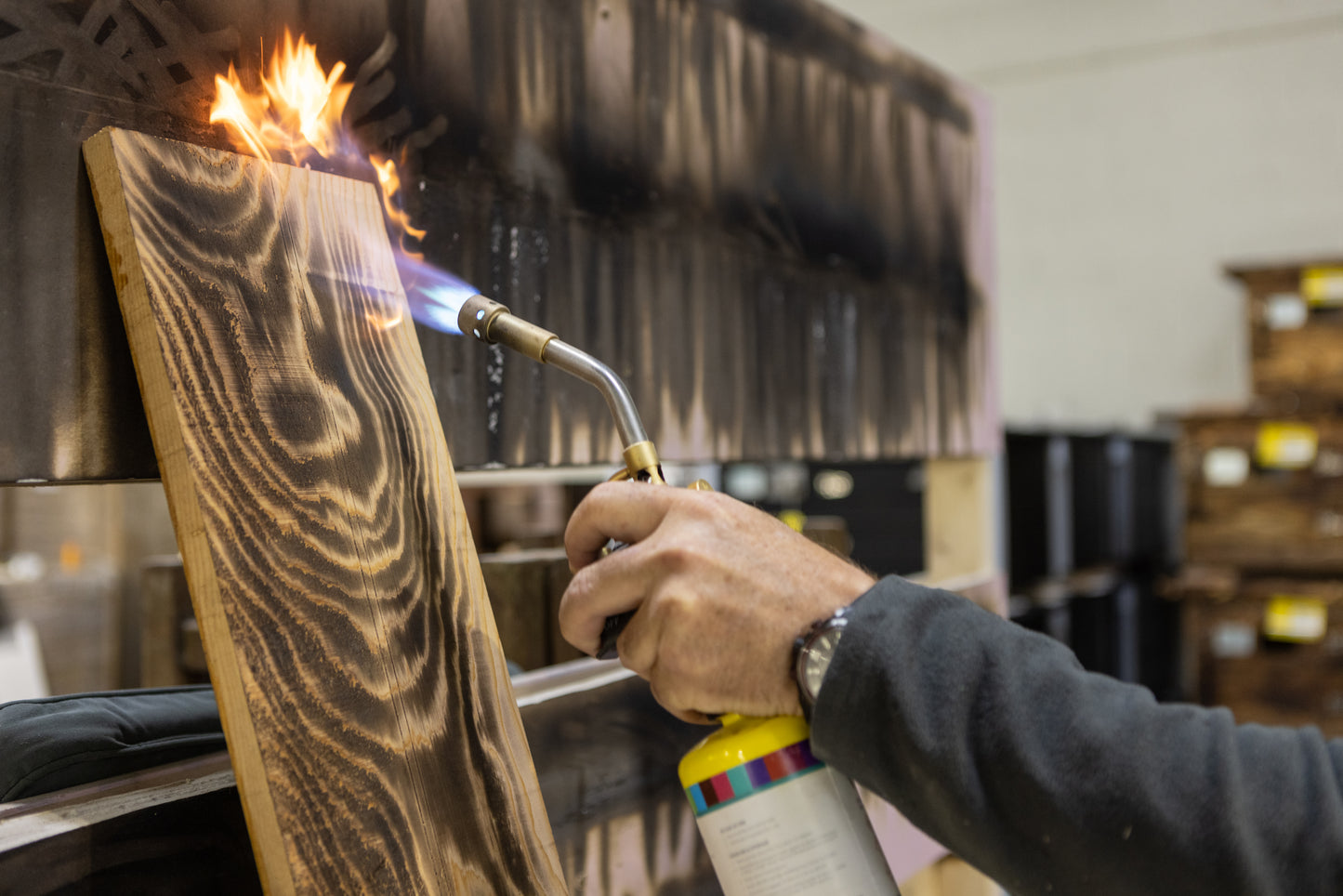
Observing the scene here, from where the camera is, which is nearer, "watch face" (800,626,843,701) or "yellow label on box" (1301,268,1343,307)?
"watch face" (800,626,843,701)

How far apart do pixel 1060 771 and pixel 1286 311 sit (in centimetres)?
314

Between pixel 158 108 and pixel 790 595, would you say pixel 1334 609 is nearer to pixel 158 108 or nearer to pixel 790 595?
pixel 790 595

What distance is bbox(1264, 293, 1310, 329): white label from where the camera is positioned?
3215mm

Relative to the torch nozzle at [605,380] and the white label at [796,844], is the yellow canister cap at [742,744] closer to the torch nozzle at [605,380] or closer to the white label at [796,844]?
the white label at [796,844]

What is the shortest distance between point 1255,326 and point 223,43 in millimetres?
3349

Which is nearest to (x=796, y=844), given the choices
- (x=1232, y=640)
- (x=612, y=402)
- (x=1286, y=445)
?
(x=612, y=402)

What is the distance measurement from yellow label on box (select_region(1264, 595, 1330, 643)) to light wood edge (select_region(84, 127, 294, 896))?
338 cm

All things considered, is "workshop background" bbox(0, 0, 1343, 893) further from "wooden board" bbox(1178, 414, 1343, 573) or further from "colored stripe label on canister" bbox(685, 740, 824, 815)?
"colored stripe label on canister" bbox(685, 740, 824, 815)

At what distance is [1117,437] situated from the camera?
3709mm

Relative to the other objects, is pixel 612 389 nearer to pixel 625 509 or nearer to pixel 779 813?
pixel 625 509

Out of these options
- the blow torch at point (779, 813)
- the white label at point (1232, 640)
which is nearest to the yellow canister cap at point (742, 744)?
the blow torch at point (779, 813)

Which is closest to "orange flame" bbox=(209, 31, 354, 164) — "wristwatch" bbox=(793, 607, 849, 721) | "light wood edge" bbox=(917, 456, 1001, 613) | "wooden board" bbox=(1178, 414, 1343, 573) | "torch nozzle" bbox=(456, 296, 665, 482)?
"torch nozzle" bbox=(456, 296, 665, 482)

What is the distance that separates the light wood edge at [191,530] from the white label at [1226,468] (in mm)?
3340

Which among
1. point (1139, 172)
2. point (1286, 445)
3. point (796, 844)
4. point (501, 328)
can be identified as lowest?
point (796, 844)
